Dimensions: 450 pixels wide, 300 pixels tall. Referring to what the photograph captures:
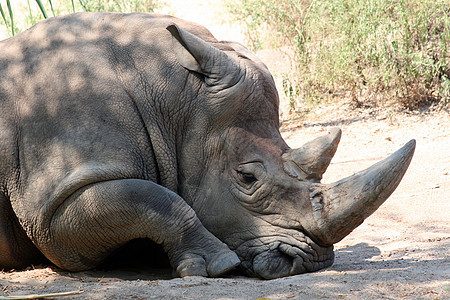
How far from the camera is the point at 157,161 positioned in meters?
4.65

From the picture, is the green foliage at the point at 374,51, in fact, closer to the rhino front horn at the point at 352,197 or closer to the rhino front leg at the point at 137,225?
the rhino front horn at the point at 352,197

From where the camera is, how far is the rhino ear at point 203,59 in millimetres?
4691

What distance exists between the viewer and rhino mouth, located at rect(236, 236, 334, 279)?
14.3 ft

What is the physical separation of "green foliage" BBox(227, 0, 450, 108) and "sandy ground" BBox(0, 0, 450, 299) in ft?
5.22

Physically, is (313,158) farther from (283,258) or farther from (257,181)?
(283,258)

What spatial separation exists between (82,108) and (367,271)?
2.13 meters

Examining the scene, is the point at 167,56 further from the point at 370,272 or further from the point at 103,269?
the point at 370,272

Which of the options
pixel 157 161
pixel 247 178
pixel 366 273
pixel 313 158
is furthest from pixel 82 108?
pixel 366 273

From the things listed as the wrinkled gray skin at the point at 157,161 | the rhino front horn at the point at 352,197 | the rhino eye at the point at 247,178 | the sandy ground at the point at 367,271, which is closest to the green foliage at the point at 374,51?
the sandy ground at the point at 367,271

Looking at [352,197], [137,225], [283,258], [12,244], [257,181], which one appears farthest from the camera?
[12,244]

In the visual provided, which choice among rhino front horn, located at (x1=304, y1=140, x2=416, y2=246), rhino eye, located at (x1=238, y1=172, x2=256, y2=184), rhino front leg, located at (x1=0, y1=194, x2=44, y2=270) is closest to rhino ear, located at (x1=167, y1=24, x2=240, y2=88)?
rhino eye, located at (x1=238, y1=172, x2=256, y2=184)

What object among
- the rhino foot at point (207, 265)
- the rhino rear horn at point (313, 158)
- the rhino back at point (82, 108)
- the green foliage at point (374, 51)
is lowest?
the green foliage at point (374, 51)

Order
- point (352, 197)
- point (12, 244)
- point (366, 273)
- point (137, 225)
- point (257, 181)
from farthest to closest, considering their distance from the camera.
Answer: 1. point (12, 244)
2. point (257, 181)
3. point (137, 225)
4. point (352, 197)
5. point (366, 273)

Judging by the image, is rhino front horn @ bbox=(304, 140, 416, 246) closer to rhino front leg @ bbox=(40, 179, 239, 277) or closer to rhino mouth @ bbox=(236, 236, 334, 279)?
rhino mouth @ bbox=(236, 236, 334, 279)
